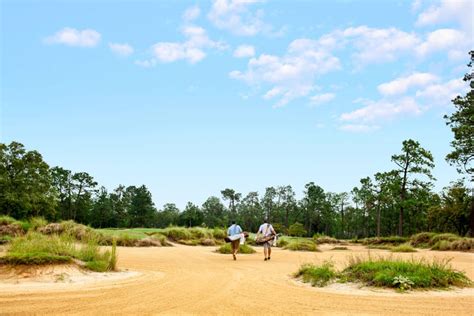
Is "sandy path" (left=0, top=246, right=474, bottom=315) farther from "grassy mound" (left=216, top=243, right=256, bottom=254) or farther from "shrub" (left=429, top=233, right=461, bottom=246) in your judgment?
"shrub" (left=429, top=233, right=461, bottom=246)

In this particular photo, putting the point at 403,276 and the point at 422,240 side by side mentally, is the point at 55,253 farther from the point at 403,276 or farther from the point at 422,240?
the point at 422,240

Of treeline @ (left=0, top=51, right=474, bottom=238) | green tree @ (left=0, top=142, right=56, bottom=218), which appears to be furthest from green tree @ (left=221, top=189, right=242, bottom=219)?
green tree @ (left=0, top=142, right=56, bottom=218)

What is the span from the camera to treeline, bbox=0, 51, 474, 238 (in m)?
44.4

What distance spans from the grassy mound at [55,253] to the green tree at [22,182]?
163 ft

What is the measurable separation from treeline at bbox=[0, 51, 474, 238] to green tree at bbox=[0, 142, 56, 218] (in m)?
0.12

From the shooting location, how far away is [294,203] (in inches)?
4441

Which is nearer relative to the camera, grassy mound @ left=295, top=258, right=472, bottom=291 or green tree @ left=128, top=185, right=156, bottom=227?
grassy mound @ left=295, top=258, right=472, bottom=291

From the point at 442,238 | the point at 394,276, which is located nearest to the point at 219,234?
the point at 442,238

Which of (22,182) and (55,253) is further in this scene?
(22,182)

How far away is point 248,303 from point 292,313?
1.08 metres

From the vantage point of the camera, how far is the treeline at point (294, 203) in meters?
44.4

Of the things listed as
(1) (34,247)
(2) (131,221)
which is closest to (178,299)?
(1) (34,247)

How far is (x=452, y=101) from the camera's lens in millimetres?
35188

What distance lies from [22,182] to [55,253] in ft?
178
